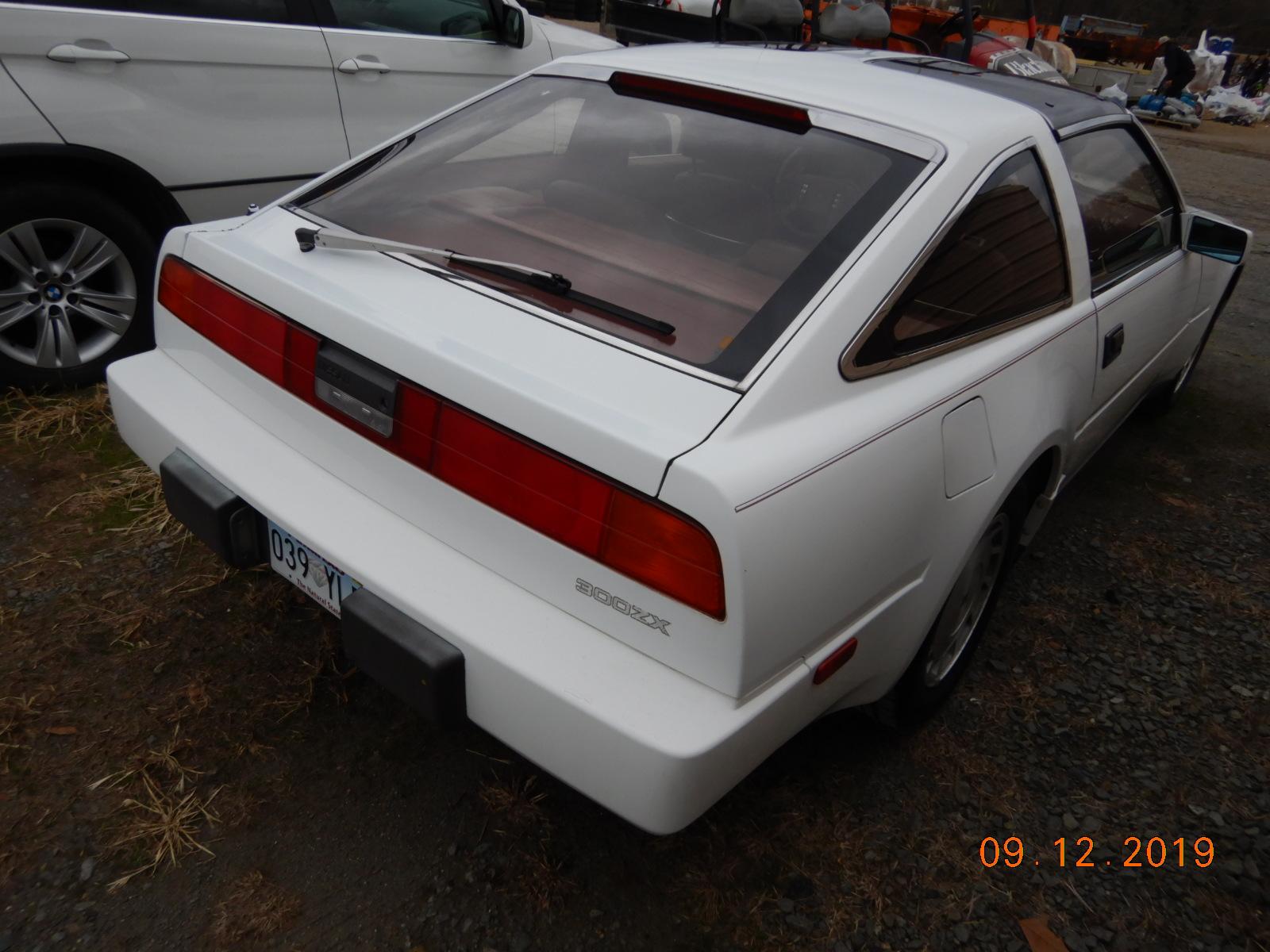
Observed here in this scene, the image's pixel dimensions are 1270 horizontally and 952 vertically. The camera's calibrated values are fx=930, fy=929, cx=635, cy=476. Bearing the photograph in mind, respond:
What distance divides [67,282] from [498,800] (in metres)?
2.55

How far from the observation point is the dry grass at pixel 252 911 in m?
1.74

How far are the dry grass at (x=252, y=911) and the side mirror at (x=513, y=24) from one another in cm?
369

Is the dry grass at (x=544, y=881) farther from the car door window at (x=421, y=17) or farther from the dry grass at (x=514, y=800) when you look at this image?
the car door window at (x=421, y=17)

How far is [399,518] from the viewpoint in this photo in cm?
179

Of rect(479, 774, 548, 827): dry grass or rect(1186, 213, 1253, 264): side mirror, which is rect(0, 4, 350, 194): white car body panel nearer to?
rect(479, 774, 548, 827): dry grass

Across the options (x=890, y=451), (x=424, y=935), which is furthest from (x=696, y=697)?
(x=424, y=935)

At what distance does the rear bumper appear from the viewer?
1.46 metres

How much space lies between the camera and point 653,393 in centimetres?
157

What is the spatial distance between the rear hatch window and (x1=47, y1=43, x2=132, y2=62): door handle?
1.52m

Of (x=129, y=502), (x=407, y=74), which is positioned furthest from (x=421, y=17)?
(x=129, y=502)

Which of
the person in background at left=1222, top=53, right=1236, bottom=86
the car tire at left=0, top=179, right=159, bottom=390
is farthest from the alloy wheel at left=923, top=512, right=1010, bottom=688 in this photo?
the person in background at left=1222, top=53, right=1236, bottom=86

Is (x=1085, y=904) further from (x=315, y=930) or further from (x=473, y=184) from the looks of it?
(x=473, y=184)

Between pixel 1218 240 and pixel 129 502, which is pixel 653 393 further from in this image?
pixel 1218 240
